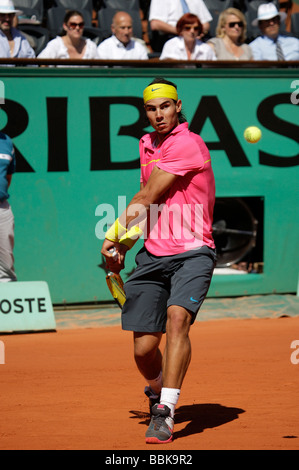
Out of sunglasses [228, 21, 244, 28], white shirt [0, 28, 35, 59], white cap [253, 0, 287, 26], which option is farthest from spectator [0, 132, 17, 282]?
white cap [253, 0, 287, 26]

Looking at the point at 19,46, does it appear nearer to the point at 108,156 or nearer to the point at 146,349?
the point at 108,156

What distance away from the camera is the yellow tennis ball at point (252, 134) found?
30.3 ft

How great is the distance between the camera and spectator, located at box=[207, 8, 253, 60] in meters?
9.88

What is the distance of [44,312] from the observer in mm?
8234

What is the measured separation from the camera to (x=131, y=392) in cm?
564

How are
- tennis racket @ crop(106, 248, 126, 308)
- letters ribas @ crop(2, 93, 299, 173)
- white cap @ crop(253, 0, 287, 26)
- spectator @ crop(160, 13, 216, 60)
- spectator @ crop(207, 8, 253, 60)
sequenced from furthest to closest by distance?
white cap @ crop(253, 0, 287, 26), spectator @ crop(207, 8, 253, 60), spectator @ crop(160, 13, 216, 60), letters ribas @ crop(2, 93, 299, 173), tennis racket @ crop(106, 248, 126, 308)

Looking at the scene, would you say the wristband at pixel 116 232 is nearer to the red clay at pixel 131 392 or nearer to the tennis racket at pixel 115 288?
the tennis racket at pixel 115 288

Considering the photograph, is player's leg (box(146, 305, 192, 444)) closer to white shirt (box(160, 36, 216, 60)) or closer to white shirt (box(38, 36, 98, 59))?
white shirt (box(38, 36, 98, 59))

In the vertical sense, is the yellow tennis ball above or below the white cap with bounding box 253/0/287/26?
below

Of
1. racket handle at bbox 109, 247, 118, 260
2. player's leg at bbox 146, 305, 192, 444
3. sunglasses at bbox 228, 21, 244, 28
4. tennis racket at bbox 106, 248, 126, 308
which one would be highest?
sunglasses at bbox 228, 21, 244, 28

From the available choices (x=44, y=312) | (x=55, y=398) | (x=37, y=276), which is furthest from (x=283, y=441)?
(x=37, y=276)

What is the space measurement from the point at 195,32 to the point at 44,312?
13.2 ft

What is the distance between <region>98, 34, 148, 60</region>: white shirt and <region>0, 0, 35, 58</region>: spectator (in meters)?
0.92

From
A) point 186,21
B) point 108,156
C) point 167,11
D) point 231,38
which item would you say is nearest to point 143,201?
point 108,156
